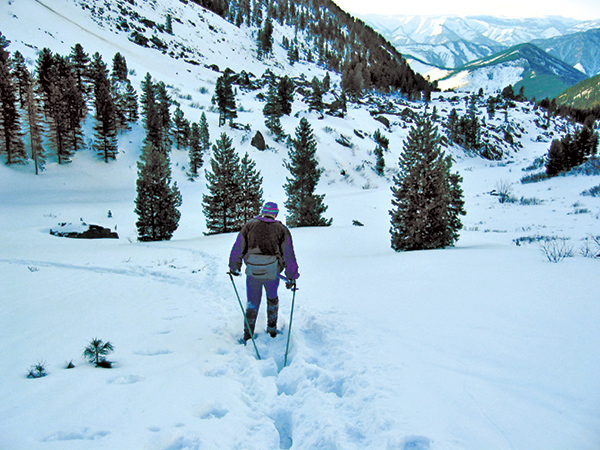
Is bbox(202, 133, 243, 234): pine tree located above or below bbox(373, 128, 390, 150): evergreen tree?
below

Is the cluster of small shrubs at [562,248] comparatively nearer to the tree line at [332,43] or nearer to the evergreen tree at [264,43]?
the tree line at [332,43]

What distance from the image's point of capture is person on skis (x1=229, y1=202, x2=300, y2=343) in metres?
4.73

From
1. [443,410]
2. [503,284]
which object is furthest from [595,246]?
[443,410]

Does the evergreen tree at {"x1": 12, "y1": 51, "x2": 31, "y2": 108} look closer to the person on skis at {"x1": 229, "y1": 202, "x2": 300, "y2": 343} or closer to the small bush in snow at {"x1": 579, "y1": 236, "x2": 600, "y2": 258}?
the person on skis at {"x1": 229, "y1": 202, "x2": 300, "y2": 343}

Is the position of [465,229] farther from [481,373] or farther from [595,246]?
[481,373]

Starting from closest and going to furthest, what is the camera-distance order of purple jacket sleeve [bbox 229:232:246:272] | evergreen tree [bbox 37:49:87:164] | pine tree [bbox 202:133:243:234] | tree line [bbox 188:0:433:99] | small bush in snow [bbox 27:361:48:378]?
small bush in snow [bbox 27:361:48:378] < purple jacket sleeve [bbox 229:232:246:272] < pine tree [bbox 202:133:243:234] < evergreen tree [bbox 37:49:87:164] < tree line [bbox 188:0:433:99]

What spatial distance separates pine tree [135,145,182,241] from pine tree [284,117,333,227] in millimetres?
9020

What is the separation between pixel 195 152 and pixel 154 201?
20145mm

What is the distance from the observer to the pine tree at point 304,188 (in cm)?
2338

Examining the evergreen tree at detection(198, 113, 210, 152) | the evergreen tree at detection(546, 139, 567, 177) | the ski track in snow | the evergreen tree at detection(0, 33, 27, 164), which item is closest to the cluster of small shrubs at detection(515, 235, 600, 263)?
the ski track in snow

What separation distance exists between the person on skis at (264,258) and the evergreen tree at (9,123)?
37.9 m

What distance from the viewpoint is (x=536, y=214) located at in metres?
16.6

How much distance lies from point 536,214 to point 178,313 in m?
19.4

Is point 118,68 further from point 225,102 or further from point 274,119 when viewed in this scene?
point 274,119
